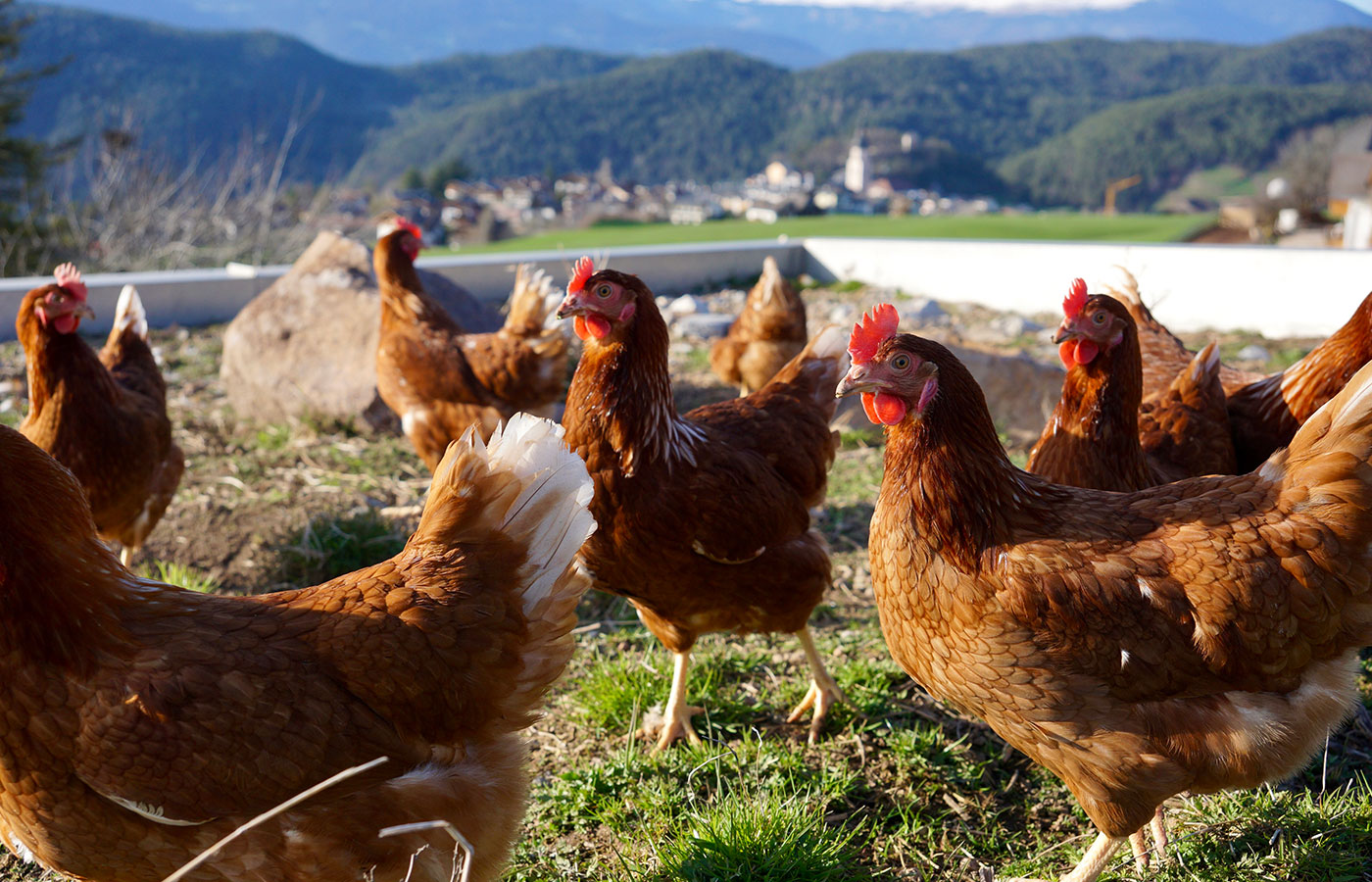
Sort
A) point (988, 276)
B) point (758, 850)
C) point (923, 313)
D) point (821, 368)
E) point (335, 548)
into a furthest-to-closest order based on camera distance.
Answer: point (988, 276) < point (923, 313) < point (335, 548) < point (821, 368) < point (758, 850)

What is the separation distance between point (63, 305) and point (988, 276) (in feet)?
31.8

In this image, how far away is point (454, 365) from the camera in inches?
200

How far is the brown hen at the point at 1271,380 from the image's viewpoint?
3.27 meters

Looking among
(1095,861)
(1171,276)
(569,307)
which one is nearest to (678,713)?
(1095,861)

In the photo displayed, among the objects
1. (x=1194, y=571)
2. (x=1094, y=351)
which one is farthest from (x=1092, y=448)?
(x=1194, y=571)

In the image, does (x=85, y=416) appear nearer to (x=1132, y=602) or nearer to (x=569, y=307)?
(x=569, y=307)

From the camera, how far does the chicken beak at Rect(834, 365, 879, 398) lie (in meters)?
2.25

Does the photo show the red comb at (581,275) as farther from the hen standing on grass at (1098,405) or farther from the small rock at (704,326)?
the small rock at (704,326)

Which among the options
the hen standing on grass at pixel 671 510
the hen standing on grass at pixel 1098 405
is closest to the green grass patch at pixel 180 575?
the hen standing on grass at pixel 671 510

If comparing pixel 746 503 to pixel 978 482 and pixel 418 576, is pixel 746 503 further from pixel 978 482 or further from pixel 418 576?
pixel 418 576

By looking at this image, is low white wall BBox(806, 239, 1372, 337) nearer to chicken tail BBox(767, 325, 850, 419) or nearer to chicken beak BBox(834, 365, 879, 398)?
chicken tail BBox(767, 325, 850, 419)

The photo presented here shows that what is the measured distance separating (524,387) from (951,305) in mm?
7116

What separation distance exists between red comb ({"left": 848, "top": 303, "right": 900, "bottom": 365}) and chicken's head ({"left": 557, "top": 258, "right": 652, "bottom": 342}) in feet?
2.89

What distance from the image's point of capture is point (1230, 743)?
6.88 ft
